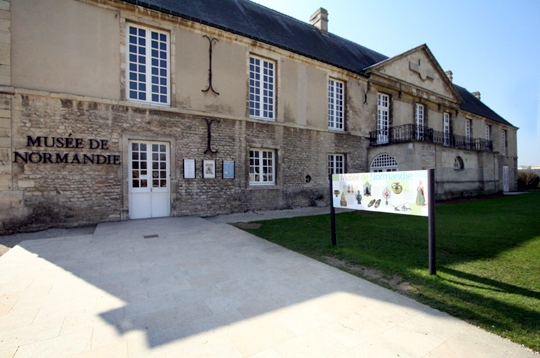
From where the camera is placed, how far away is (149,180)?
9406 mm

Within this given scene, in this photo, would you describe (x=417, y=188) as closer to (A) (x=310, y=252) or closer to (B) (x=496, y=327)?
(B) (x=496, y=327)

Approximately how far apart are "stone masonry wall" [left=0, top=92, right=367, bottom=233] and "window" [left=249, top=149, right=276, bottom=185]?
33 centimetres

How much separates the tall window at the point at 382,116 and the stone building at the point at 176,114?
0.40 feet

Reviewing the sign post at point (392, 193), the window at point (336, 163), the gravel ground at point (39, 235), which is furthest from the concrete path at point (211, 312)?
the window at point (336, 163)

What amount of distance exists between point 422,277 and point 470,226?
523cm

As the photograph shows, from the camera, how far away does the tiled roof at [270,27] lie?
10.5 m

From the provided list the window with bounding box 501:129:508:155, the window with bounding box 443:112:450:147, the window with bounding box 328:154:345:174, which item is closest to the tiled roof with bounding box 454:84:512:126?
the window with bounding box 501:129:508:155

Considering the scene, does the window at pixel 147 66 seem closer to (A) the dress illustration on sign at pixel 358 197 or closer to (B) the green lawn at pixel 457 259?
(B) the green lawn at pixel 457 259

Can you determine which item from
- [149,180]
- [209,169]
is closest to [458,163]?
[209,169]

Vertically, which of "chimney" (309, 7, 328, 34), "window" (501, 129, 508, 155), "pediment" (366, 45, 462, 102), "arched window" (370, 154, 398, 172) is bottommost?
"arched window" (370, 154, 398, 172)

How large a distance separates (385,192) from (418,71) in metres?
17.9

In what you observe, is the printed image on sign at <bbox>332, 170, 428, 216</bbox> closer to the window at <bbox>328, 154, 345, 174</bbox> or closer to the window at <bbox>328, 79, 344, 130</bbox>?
the window at <bbox>328, 154, 345, 174</bbox>

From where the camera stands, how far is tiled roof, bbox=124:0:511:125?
10.5 meters

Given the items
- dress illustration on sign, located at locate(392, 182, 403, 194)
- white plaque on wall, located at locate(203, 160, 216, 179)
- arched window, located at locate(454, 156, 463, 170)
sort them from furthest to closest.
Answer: arched window, located at locate(454, 156, 463, 170), white plaque on wall, located at locate(203, 160, 216, 179), dress illustration on sign, located at locate(392, 182, 403, 194)
